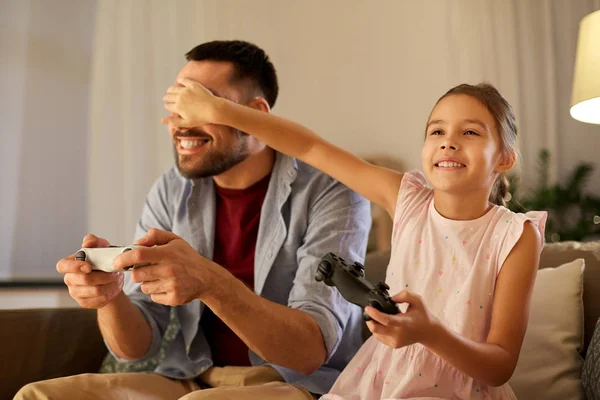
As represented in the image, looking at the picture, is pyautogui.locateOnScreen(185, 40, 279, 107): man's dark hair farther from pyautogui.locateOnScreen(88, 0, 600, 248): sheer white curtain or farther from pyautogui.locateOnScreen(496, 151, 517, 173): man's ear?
pyautogui.locateOnScreen(88, 0, 600, 248): sheer white curtain

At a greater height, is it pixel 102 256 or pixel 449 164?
pixel 449 164

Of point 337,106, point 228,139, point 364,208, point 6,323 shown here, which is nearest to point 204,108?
point 228,139

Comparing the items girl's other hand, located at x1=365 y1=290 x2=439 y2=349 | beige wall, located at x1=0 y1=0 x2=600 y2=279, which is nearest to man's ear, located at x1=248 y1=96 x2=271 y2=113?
girl's other hand, located at x1=365 y1=290 x2=439 y2=349

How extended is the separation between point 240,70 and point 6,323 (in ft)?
2.57

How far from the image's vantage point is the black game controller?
0.83 meters

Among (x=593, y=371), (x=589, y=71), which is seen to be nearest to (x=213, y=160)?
(x=593, y=371)

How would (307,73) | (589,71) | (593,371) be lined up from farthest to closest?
(307,73) → (589,71) → (593,371)

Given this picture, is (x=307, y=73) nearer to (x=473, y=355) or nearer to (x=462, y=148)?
(x=462, y=148)

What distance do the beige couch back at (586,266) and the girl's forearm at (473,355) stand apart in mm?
490

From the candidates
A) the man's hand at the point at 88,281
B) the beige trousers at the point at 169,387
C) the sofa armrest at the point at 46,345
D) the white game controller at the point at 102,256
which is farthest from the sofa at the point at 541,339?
the white game controller at the point at 102,256

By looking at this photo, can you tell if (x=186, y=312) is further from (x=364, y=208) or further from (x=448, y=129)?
(x=448, y=129)

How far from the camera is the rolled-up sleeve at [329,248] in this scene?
50.8 inches

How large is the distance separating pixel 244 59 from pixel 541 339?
94 cm

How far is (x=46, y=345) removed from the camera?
1.45m
